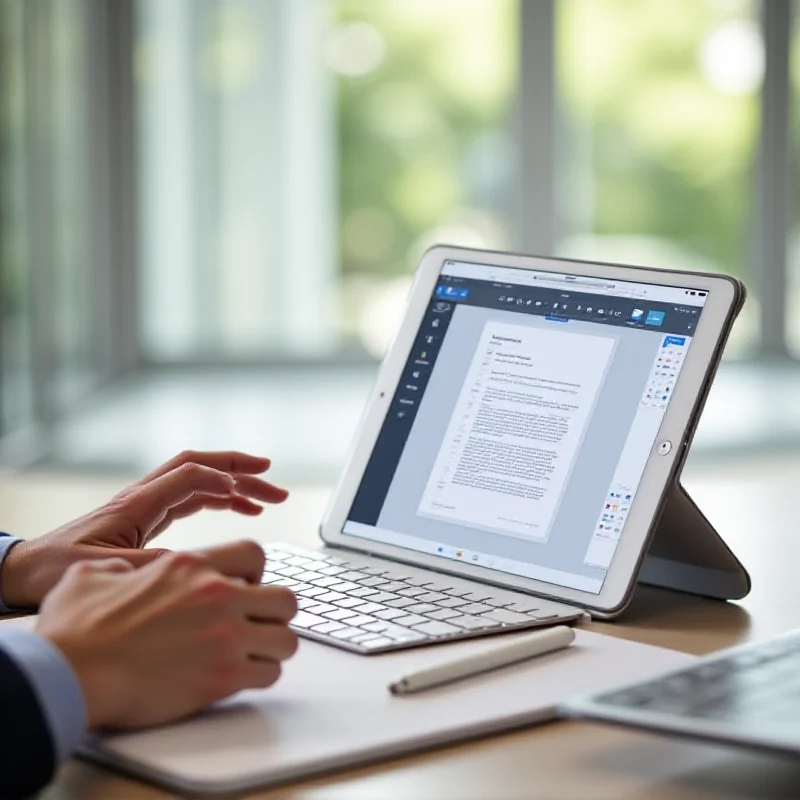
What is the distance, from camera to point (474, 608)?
0.91 metres

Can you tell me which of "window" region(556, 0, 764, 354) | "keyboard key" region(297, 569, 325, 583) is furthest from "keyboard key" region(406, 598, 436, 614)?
"window" region(556, 0, 764, 354)

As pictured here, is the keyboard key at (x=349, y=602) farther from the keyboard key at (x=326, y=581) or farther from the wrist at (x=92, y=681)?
the wrist at (x=92, y=681)

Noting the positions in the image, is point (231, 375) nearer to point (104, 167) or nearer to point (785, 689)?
point (104, 167)

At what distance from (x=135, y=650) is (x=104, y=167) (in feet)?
17.7

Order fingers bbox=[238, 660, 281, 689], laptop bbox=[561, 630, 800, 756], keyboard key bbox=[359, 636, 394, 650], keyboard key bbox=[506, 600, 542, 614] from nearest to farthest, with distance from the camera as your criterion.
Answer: laptop bbox=[561, 630, 800, 756]
fingers bbox=[238, 660, 281, 689]
keyboard key bbox=[359, 636, 394, 650]
keyboard key bbox=[506, 600, 542, 614]

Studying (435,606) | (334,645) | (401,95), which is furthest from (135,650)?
(401,95)

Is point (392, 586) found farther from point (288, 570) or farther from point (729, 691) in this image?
point (729, 691)

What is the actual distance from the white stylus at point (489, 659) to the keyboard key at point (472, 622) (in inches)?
1.3

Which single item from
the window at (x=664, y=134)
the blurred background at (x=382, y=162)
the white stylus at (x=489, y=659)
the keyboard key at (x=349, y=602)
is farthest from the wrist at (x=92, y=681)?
the window at (x=664, y=134)

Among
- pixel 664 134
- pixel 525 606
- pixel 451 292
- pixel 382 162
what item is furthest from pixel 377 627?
pixel 664 134

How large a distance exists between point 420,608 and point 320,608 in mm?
66

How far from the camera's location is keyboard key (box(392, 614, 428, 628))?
0.86 metres

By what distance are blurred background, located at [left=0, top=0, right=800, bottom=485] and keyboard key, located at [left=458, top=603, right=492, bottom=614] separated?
15.1 feet

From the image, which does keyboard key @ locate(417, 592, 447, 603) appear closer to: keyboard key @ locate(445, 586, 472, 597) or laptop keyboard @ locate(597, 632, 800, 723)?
keyboard key @ locate(445, 586, 472, 597)
